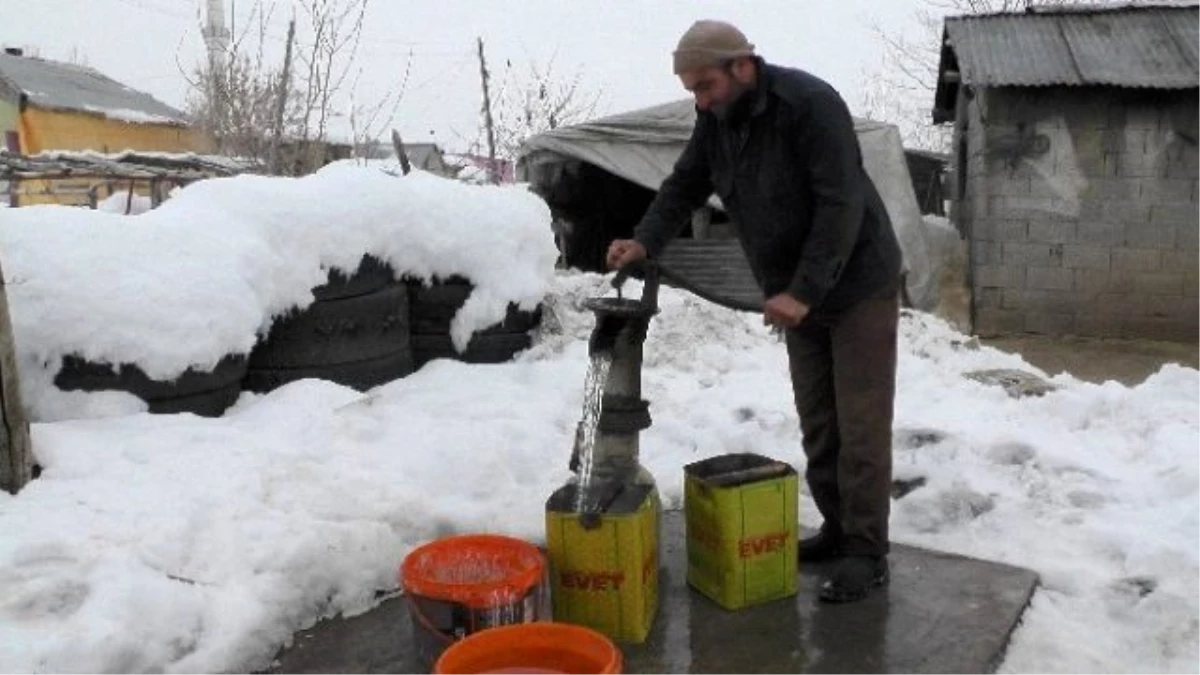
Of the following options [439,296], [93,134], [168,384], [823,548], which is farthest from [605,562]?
[93,134]

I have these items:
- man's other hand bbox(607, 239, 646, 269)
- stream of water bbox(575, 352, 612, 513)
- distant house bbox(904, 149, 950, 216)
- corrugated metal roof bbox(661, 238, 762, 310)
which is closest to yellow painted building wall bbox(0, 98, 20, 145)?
corrugated metal roof bbox(661, 238, 762, 310)

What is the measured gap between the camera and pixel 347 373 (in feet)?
15.4

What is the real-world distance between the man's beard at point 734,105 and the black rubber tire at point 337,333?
7.65 ft

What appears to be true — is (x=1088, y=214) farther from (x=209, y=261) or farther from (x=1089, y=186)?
(x=209, y=261)

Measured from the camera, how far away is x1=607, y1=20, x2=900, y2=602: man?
2.75 meters

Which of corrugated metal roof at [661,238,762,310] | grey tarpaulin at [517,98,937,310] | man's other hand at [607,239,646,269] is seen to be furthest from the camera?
grey tarpaulin at [517,98,937,310]

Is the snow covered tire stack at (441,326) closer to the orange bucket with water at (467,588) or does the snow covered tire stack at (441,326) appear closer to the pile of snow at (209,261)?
the pile of snow at (209,261)

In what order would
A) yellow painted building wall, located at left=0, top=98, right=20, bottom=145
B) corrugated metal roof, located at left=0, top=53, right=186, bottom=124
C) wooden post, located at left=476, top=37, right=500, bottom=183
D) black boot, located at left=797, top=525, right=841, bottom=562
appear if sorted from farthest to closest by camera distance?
corrugated metal roof, located at left=0, top=53, right=186, bottom=124
yellow painted building wall, located at left=0, top=98, right=20, bottom=145
wooden post, located at left=476, top=37, right=500, bottom=183
black boot, located at left=797, top=525, right=841, bottom=562

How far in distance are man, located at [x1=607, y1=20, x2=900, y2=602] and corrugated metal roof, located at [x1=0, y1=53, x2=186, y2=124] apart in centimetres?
2375

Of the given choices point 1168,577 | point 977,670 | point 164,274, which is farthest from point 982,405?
point 164,274

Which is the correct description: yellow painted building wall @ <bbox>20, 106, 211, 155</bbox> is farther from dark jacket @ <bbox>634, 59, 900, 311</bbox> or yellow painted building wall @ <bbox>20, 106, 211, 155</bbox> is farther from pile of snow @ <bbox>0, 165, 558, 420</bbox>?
dark jacket @ <bbox>634, 59, 900, 311</bbox>

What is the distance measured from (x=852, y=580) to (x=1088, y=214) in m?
7.40

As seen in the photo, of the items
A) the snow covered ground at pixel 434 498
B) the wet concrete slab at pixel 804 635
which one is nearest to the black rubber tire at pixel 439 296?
the snow covered ground at pixel 434 498

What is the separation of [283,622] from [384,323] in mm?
2261
